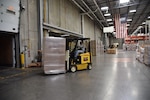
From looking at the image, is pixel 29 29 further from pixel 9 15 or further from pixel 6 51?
pixel 6 51

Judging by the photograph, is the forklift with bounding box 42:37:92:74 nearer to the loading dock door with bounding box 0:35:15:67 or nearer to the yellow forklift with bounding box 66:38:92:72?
the yellow forklift with bounding box 66:38:92:72

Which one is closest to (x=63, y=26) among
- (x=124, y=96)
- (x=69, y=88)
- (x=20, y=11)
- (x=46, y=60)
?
(x=20, y=11)

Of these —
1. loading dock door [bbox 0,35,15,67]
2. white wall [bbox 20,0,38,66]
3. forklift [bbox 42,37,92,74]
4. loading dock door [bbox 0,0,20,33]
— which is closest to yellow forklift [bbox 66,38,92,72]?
forklift [bbox 42,37,92,74]

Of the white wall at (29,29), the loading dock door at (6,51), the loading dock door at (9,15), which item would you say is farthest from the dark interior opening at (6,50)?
the loading dock door at (9,15)

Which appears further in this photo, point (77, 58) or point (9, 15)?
point (77, 58)

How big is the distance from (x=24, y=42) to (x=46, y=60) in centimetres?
253

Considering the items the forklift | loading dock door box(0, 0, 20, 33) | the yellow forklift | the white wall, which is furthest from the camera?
the white wall

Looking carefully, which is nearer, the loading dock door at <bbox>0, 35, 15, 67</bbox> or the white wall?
the white wall

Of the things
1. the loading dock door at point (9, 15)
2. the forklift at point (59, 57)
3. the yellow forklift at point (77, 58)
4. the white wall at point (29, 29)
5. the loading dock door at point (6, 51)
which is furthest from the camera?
the loading dock door at point (6, 51)

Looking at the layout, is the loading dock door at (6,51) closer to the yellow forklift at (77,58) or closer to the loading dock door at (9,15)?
the loading dock door at (9,15)

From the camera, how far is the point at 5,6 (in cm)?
654

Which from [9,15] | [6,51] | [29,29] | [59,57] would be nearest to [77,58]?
[59,57]

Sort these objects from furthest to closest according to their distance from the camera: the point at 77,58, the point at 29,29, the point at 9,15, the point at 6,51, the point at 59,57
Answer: the point at 6,51 → the point at 29,29 → the point at 77,58 → the point at 9,15 → the point at 59,57

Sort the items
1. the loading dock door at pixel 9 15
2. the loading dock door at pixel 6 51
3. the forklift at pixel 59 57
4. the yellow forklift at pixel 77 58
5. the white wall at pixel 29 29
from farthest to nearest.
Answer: the loading dock door at pixel 6 51
the white wall at pixel 29 29
the yellow forklift at pixel 77 58
the loading dock door at pixel 9 15
the forklift at pixel 59 57
